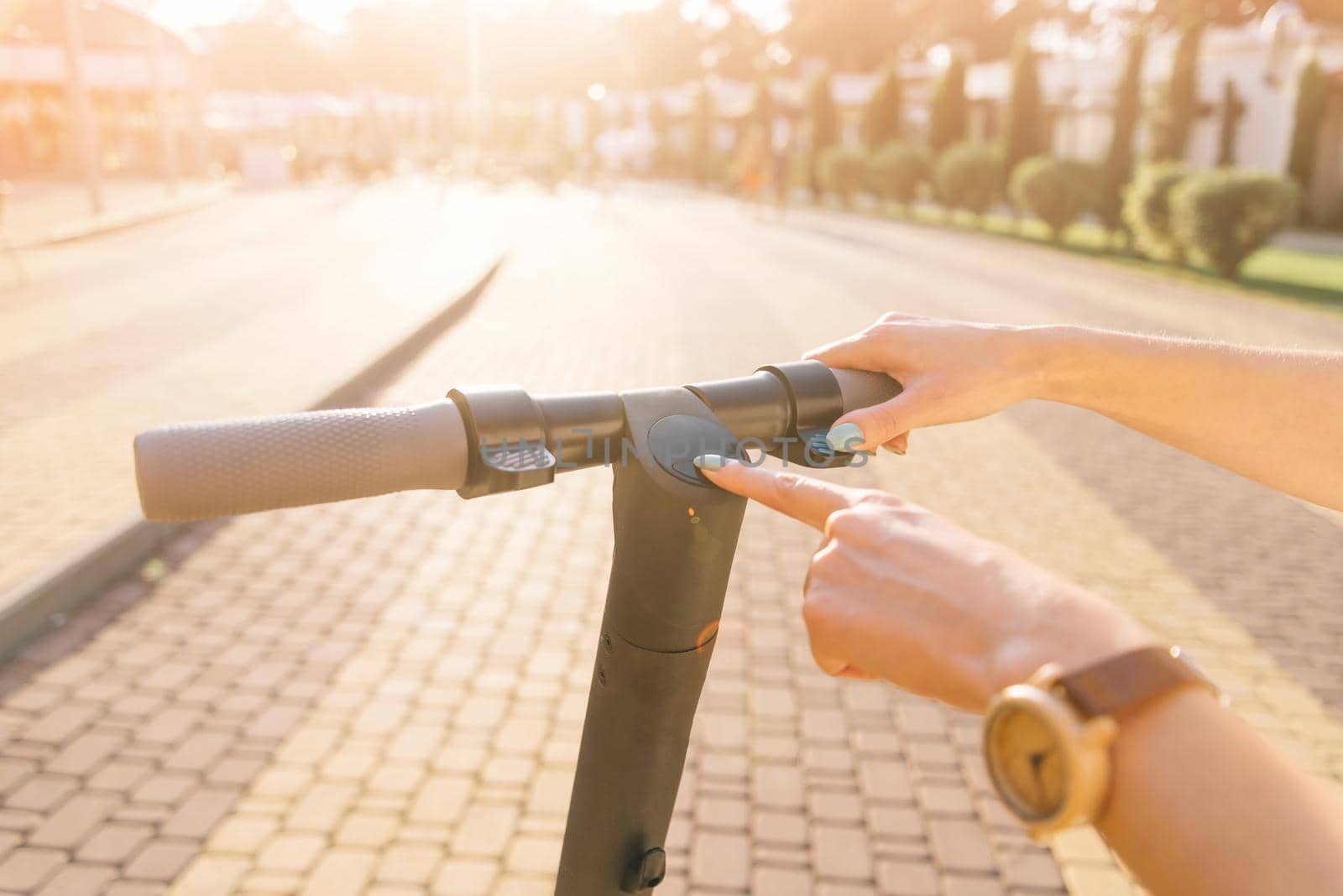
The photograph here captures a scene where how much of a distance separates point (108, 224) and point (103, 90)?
93.4 ft

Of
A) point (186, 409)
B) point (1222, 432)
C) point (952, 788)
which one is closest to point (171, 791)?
point (952, 788)

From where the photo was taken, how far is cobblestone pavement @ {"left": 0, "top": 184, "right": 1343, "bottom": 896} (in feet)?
10.3

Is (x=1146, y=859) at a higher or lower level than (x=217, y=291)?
higher

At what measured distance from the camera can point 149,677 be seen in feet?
13.5

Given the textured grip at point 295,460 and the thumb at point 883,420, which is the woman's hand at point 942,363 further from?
the textured grip at point 295,460

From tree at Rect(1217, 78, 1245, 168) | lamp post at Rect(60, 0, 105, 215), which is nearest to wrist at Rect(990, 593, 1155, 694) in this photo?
lamp post at Rect(60, 0, 105, 215)

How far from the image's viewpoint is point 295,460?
1022 mm

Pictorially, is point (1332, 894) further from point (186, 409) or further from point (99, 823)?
point (186, 409)

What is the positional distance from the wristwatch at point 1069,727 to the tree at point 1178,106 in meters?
24.5

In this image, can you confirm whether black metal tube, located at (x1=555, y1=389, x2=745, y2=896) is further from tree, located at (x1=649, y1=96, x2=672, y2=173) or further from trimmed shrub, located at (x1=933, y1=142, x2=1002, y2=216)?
→ tree, located at (x1=649, y1=96, x2=672, y2=173)

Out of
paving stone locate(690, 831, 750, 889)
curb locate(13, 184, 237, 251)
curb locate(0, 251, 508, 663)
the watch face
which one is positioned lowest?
paving stone locate(690, 831, 750, 889)

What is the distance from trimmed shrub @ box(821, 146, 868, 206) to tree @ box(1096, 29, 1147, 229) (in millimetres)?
10599

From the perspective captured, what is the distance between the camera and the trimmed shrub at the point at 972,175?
1015 inches

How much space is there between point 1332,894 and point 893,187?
101 ft
